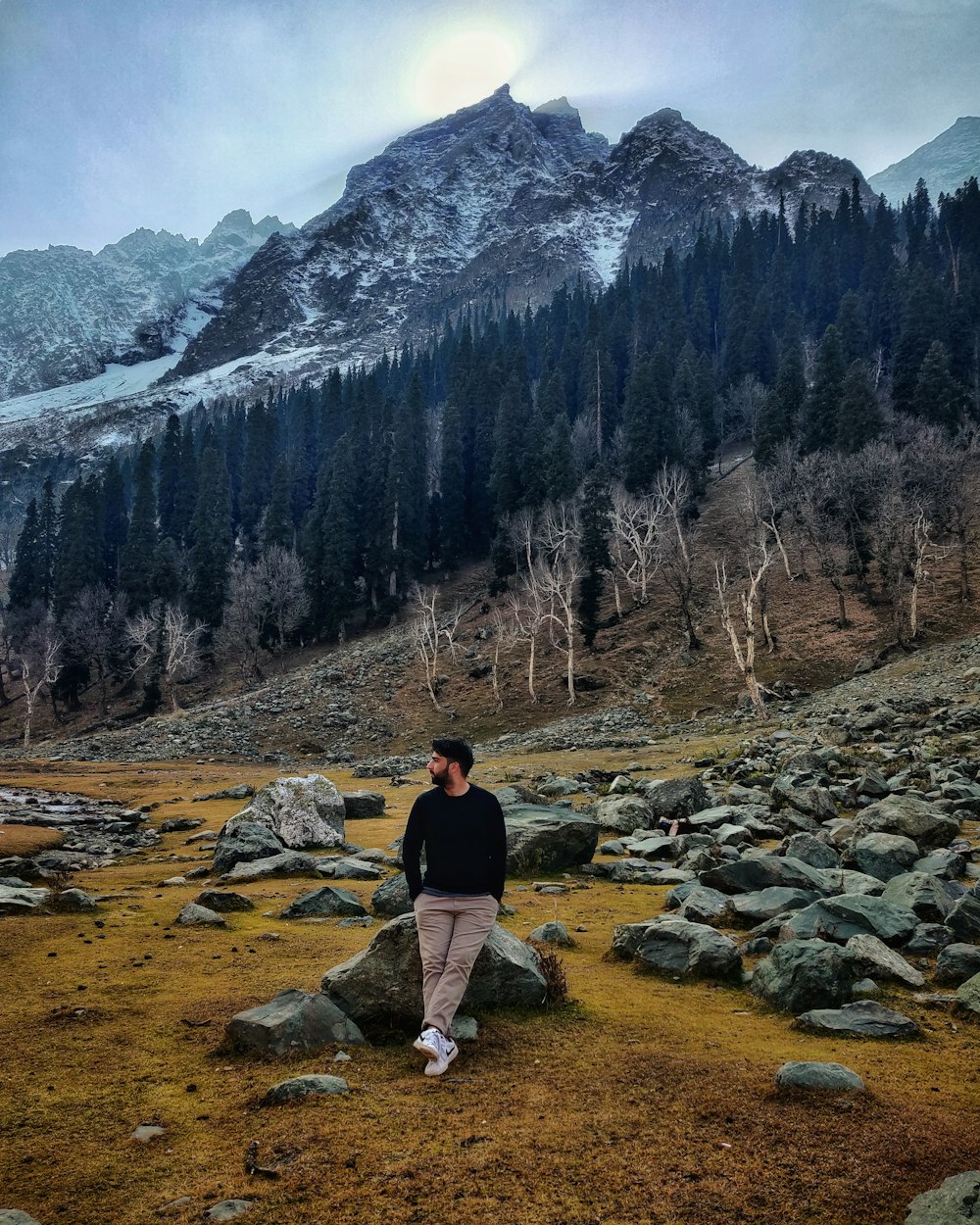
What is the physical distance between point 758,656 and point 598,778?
22502mm

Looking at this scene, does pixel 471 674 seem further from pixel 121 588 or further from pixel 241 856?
pixel 121 588

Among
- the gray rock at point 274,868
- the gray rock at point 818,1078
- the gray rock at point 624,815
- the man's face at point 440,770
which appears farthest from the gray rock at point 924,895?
the gray rock at point 274,868

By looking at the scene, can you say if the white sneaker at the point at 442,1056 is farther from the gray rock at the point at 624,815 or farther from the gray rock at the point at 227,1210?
the gray rock at the point at 624,815

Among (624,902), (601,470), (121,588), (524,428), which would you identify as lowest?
(624,902)

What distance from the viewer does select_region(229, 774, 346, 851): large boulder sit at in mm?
14148

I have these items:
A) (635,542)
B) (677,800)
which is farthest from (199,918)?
(635,542)

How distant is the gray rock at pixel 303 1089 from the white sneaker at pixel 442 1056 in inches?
22.3

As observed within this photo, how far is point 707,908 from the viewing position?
8180mm

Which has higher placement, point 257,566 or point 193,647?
point 257,566

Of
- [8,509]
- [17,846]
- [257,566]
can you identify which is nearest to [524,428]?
[257,566]

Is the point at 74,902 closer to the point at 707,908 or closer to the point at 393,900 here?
the point at 393,900

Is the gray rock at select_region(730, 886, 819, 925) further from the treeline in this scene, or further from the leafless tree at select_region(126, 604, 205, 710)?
the leafless tree at select_region(126, 604, 205, 710)

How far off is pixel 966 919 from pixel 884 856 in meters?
2.43

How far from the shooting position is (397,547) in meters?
66.9
